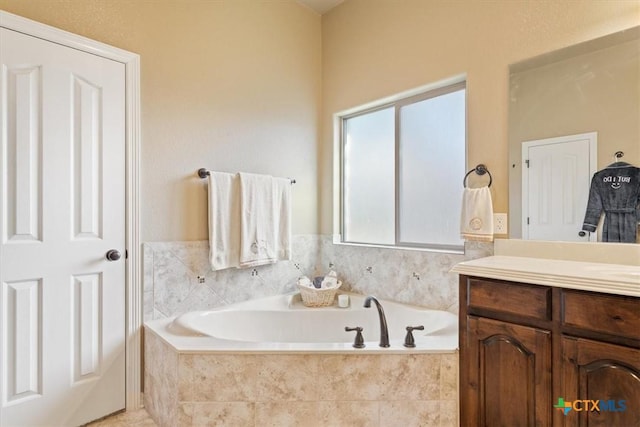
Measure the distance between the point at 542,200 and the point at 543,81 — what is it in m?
0.64

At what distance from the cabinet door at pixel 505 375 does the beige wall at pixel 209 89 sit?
169cm

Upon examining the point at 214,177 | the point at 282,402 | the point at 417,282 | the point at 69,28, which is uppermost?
the point at 69,28

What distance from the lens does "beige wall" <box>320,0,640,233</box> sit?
180 centimetres

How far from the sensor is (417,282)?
2.40 metres

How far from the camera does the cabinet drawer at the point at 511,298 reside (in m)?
1.41

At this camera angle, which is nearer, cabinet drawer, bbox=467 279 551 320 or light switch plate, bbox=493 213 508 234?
cabinet drawer, bbox=467 279 551 320

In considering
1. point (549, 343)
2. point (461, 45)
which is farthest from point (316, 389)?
point (461, 45)

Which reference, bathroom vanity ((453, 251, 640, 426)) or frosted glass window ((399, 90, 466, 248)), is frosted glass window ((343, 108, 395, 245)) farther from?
bathroom vanity ((453, 251, 640, 426))

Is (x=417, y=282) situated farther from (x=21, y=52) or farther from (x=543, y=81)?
(x=21, y=52)

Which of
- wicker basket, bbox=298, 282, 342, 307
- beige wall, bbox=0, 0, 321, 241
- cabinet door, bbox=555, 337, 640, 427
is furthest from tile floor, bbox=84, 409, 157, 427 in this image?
cabinet door, bbox=555, 337, 640, 427

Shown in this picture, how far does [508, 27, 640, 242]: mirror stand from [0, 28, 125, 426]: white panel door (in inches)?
88.8

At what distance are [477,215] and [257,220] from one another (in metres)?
1.46

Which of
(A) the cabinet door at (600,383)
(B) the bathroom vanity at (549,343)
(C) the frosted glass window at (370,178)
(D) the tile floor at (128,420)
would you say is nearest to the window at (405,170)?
(C) the frosted glass window at (370,178)

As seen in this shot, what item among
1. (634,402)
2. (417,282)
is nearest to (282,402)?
(417,282)
